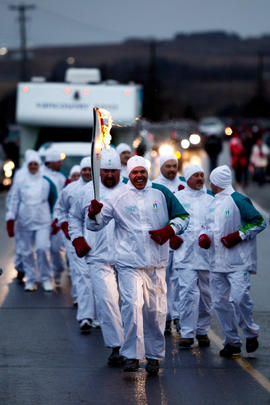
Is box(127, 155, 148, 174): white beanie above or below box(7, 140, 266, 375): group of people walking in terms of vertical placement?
above

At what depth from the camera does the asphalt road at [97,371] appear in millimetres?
8359

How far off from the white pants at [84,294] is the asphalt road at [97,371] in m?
0.19

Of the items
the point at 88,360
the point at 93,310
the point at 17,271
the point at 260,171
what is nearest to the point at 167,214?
the point at 88,360

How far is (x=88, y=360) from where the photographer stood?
9.77 m

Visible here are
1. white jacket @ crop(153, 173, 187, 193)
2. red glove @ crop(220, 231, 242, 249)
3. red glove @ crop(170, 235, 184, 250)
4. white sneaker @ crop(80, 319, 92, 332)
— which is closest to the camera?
red glove @ crop(220, 231, 242, 249)

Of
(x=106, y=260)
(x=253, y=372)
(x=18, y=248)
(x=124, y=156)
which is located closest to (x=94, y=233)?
A: (x=106, y=260)

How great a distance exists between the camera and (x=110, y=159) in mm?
9953

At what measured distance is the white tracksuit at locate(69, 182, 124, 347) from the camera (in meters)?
9.80

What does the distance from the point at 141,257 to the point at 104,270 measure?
0.96 meters

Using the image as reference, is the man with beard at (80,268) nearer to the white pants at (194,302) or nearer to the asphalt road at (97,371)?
the asphalt road at (97,371)

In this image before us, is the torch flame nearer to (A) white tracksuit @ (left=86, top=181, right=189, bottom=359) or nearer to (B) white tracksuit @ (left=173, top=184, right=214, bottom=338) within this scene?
(A) white tracksuit @ (left=86, top=181, right=189, bottom=359)

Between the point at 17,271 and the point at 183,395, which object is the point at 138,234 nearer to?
the point at 183,395

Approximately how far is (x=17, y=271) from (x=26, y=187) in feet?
4.83

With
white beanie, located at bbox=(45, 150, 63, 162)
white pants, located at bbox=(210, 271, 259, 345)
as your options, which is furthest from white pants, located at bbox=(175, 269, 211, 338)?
white beanie, located at bbox=(45, 150, 63, 162)
